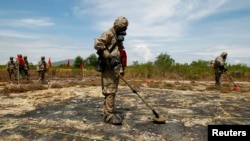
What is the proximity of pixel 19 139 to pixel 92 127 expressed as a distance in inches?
59.5

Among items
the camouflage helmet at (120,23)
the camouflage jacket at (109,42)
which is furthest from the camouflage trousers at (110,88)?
the camouflage helmet at (120,23)

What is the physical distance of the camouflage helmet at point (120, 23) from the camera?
251 inches

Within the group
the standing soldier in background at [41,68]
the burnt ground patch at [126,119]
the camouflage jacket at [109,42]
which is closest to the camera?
the burnt ground patch at [126,119]

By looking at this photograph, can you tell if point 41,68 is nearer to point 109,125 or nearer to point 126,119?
point 126,119

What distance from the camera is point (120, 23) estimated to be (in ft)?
20.9

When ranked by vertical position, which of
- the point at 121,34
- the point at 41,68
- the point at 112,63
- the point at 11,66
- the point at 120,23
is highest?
the point at 120,23

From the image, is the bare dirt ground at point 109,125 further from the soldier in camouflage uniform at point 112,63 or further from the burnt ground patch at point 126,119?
the soldier in camouflage uniform at point 112,63

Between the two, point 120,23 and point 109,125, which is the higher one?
point 120,23

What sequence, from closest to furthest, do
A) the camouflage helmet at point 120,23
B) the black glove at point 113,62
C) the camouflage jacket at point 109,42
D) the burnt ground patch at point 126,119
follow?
the burnt ground patch at point 126,119 → the camouflage jacket at point 109,42 → the black glove at point 113,62 → the camouflage helmet at point 120,23

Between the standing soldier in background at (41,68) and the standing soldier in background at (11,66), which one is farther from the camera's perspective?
the standing soldier in background at (11,66)

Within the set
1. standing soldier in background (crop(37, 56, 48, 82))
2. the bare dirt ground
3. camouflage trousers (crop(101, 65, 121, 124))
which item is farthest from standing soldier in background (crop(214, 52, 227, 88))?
standing soldier in background (crop(37, 56, 48, 82))

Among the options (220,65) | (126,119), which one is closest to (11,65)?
(220,65)

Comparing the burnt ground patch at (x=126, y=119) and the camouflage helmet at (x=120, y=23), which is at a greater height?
the camouflage helmet at (x=120, y=23)

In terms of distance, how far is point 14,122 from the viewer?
6.77 meters
